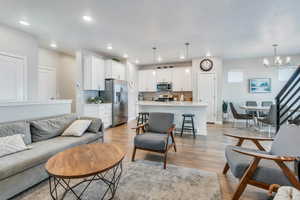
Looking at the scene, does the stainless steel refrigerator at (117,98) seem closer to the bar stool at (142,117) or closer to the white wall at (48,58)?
the bar stool at (142,117)

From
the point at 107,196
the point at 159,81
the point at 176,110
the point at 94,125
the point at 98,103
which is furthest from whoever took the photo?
the point at 159,81

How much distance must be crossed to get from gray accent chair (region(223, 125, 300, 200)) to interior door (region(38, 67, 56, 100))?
19.6ft

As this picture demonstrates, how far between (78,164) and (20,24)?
363 centimetres

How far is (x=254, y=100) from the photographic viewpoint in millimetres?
6414

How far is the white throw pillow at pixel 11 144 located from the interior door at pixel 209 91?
5942 millimetres

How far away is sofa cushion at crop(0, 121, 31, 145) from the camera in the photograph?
213 centimetres

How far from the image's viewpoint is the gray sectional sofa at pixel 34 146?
166cm

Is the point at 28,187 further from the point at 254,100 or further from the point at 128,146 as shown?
the point at 254,100

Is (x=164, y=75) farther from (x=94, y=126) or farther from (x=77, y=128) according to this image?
(x=77, y=128)

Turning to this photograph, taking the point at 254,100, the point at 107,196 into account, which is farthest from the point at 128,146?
the point at 254,100

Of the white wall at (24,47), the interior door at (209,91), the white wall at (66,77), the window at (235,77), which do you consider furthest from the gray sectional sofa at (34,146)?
the window at (235,77)

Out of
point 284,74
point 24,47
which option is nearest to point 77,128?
point 24,47

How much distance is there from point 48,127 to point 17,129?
1.49 feet

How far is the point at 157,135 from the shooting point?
2828mm
